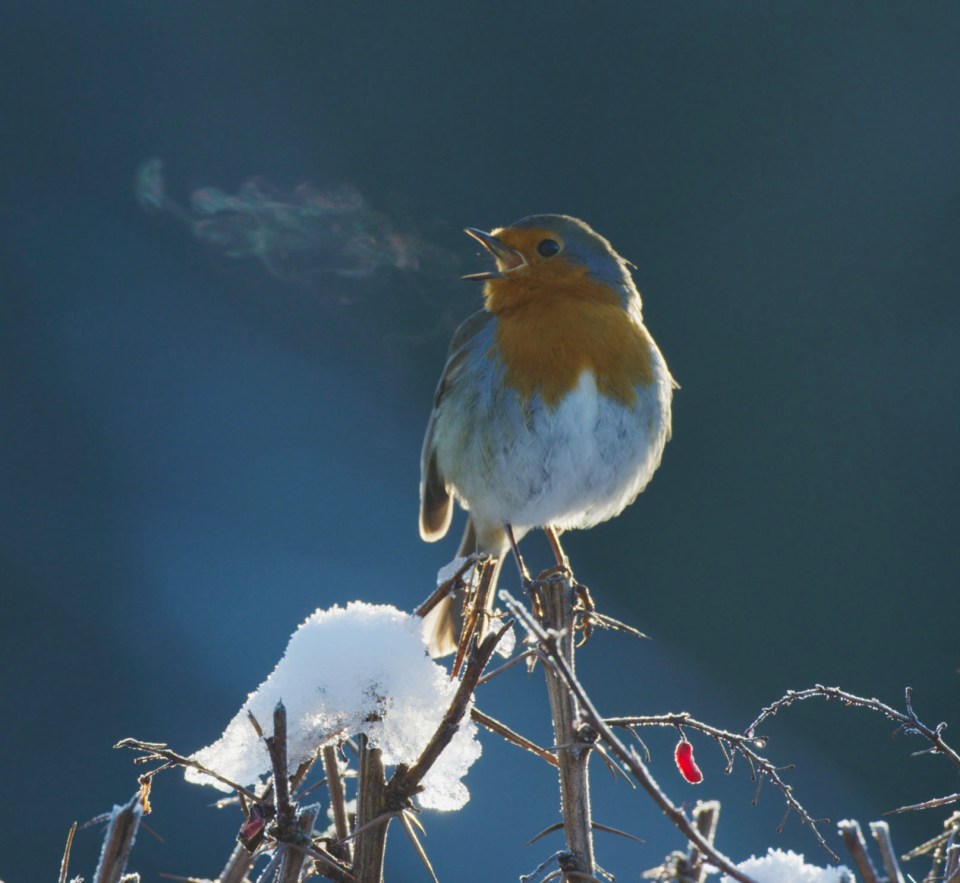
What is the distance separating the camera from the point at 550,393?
1.95 meters

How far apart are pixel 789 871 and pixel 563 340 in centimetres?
140

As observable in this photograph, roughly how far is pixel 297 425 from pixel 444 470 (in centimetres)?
155

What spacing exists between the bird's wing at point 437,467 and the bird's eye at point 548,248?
0.17 metres

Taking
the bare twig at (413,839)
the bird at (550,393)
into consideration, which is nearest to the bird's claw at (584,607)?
the bare twig at (413,839)

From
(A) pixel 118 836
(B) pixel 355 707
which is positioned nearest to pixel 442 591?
(B) pixel 355 707

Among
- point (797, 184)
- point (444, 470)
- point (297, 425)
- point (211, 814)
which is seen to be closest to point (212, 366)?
point (297, 425)

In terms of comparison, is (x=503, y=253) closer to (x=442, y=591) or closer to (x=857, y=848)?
(x=442, y=591)

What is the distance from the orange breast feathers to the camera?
1.96m

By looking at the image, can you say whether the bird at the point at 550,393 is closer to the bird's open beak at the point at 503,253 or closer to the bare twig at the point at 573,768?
the bird's open beak at the point at 503,253

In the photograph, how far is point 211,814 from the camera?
3.00 metres

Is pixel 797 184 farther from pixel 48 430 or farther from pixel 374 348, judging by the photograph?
pixel 48 430

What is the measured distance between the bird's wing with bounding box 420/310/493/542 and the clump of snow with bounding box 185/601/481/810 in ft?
4.66

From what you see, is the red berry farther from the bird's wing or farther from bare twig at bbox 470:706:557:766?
the bird's wing

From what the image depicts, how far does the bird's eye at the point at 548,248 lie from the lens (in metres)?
2.20
